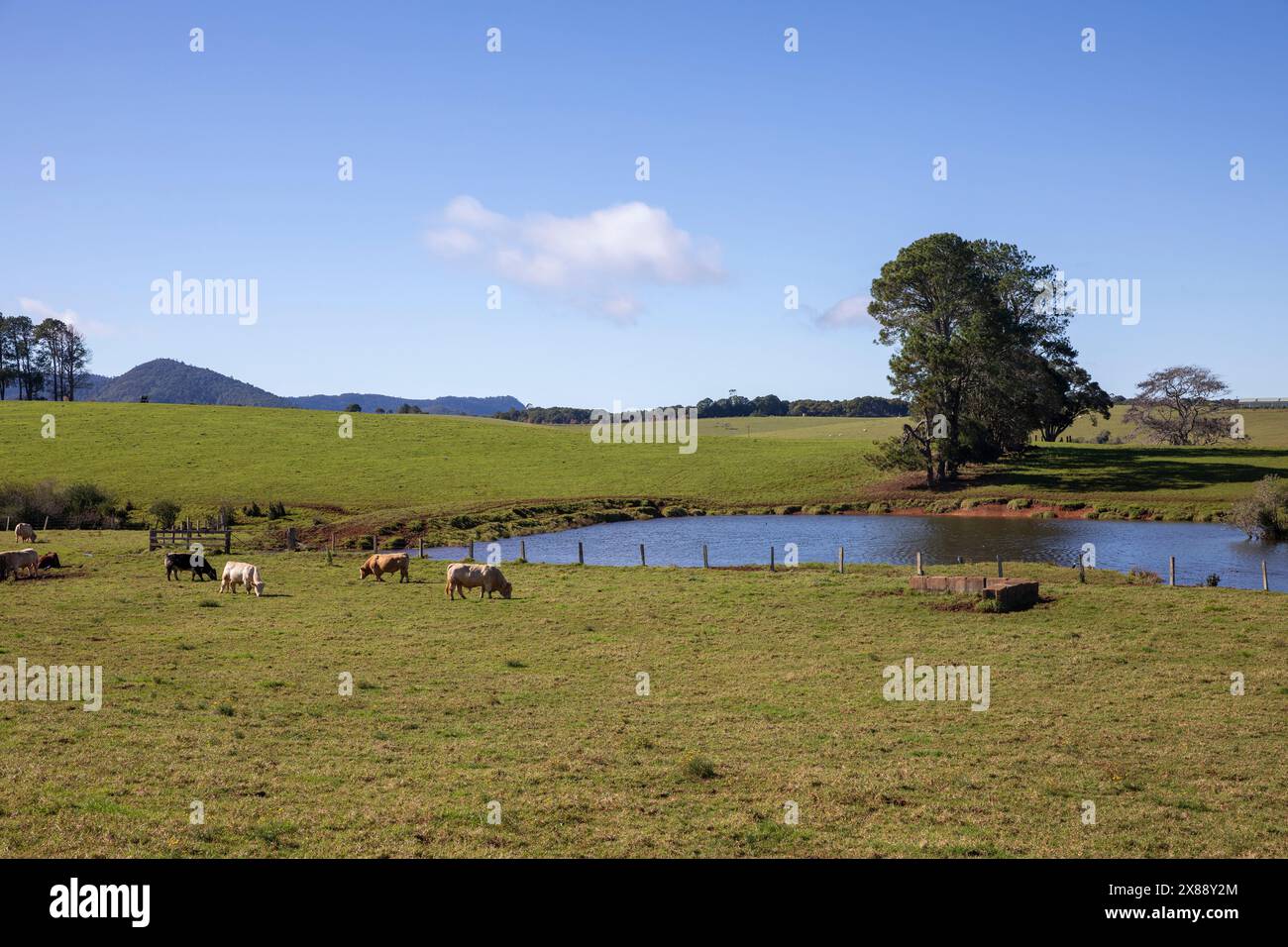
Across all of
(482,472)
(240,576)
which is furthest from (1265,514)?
(482,472)

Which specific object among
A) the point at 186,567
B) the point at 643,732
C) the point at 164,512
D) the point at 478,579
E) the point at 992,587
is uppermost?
the point at 164,512

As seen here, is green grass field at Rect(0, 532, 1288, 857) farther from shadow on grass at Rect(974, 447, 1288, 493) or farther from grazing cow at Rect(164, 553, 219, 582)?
shadow on grass at Rect(974, 447, 1288, 493)

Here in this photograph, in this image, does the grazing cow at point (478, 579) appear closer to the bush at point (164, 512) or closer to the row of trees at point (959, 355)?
the bush at point (164, 512)

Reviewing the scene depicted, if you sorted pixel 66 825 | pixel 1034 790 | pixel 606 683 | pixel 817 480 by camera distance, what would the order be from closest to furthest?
pixel 66 825 → pixel 1034 790 → pixel 606 683 → pixel 817 480

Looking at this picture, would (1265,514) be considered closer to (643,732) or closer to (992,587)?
(992,587)

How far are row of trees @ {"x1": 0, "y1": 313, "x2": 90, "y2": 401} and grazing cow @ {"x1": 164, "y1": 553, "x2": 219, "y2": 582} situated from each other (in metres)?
127

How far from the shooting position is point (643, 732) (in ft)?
55.7

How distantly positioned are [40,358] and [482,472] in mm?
101159

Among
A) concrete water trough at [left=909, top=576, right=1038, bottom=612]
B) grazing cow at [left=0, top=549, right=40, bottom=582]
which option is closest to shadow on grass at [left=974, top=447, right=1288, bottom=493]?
concrete water trough at [left=909, top=576, right=1038, bottom=612]

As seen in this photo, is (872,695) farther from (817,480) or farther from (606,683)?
(817,480)

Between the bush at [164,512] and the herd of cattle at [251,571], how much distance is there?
72.6 ft

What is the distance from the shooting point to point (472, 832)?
463 inches

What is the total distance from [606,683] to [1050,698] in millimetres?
9077
